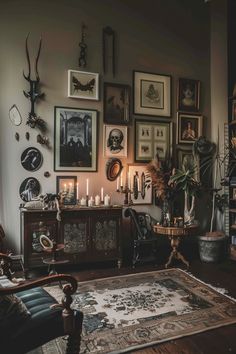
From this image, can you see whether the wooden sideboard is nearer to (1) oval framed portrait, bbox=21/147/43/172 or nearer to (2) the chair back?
(2) the chair back

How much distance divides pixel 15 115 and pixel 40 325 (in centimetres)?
329

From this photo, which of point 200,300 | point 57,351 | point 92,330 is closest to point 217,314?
point 200,300

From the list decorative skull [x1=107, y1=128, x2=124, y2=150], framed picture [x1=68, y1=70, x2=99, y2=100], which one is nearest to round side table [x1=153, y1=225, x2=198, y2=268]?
decorative skull [x1=107, y1=128, x2=124, y2=150]

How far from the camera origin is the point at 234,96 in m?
5.05

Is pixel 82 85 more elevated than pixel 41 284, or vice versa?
pixel 82 85

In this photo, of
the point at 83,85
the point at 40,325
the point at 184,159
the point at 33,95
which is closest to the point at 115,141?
the point at 83,85

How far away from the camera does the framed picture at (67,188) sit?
4542mm

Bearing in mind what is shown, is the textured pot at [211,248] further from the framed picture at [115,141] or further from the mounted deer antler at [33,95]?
the mounted deer antler at [33,95]

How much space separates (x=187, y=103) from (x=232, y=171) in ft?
4.75

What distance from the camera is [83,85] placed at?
4664 millimetres

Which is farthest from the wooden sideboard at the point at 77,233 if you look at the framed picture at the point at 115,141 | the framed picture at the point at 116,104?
the framed picture at the point at 116,104

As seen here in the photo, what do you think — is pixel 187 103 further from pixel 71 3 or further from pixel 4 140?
pixel 4 140

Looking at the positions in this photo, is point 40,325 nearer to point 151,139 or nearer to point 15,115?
point 15,115

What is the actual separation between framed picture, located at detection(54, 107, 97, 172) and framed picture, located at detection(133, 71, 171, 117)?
84cm
